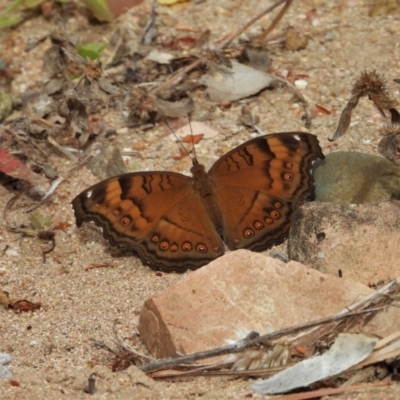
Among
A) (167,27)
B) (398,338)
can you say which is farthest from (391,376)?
(167,27)

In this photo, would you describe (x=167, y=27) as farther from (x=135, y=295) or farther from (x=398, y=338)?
(x=398, y=338)

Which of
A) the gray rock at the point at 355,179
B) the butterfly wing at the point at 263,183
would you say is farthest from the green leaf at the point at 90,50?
the gray rock at the point at 355,179

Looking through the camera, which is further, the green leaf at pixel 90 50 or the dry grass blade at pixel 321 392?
the green leaf at pixel 90 50

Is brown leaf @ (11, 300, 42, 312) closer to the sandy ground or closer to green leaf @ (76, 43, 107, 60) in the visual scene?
the sandy ground

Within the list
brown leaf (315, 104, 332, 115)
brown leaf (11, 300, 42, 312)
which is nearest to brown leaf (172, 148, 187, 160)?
brown leaf (315, 104, 332, 115)

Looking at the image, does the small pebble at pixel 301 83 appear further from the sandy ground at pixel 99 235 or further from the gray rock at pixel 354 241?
the gray rock at pixel 354 241
